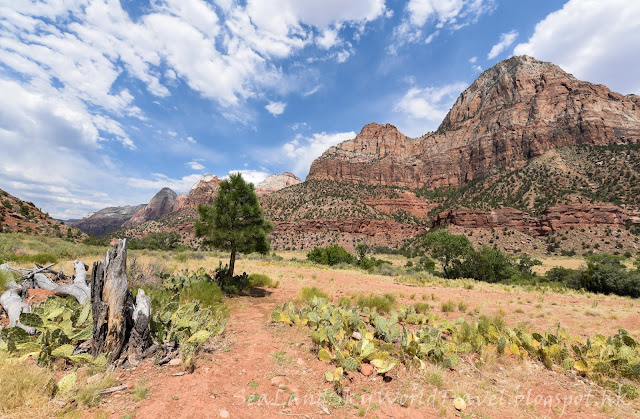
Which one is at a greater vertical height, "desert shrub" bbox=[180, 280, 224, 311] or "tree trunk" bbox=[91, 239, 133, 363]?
"tree trunk" bbox=[91, 239, 133, 363]

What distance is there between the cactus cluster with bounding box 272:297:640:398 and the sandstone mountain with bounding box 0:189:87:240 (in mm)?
37110

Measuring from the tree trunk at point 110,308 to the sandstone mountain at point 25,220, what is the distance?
112ft

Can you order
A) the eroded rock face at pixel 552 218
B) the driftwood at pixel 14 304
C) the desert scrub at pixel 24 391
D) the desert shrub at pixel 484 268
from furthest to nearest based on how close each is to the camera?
the eroded rock face at pixel 552 218 < the desert shrub at pixel 484 268 < the driftwood at pixel 14 304 < the desert scrub at pixel 24 391

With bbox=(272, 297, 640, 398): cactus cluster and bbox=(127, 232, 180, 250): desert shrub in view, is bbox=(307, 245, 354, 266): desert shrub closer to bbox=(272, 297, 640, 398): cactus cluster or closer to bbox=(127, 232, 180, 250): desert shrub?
bbox=(272, 297, 640, 398): cactus cluster

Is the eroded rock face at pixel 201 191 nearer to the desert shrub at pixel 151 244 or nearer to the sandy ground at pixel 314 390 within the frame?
the desert shrub at pixel 151 244

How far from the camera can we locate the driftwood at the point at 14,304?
5070 millimetres

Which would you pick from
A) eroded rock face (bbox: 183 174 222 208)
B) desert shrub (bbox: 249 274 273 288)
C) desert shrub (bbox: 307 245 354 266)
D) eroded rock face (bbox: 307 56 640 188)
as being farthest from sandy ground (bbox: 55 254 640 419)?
eroded rock face (bbox: 183 174 222 208)

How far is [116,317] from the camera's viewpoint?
4.69 metres

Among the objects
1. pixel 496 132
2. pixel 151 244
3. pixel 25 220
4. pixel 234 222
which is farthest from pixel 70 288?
pixel 496 132

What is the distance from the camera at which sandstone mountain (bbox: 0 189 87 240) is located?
95.3 feet

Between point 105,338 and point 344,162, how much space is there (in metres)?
136

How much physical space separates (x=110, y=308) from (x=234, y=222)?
7.84 meters

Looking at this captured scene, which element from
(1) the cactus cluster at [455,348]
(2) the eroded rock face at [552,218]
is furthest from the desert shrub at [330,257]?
(2) the eroded rock face at [552,218]

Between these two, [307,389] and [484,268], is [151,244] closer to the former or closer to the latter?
[484,268]
